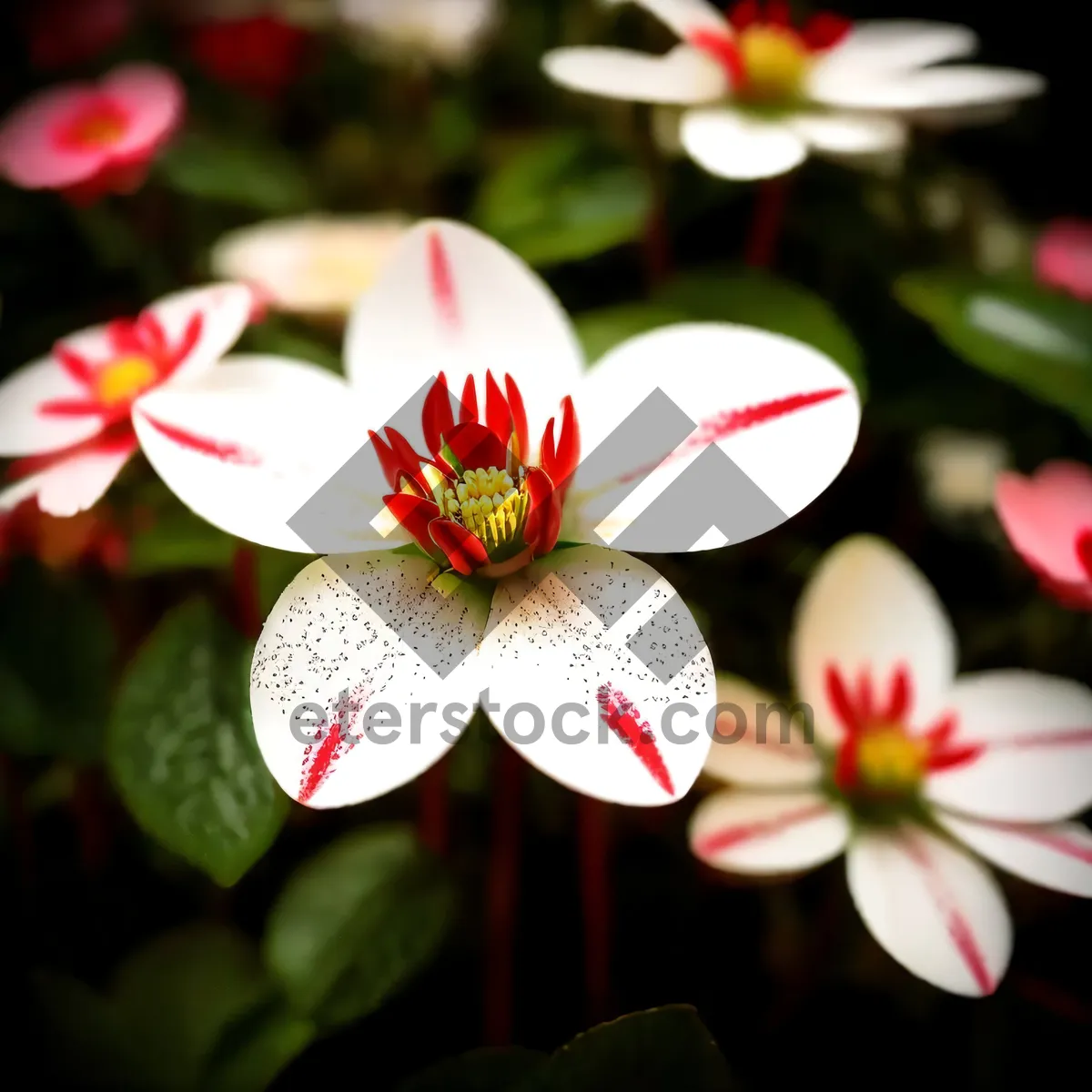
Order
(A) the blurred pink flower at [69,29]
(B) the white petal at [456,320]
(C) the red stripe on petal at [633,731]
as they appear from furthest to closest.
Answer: (A) the blurred pink flower at [69,29] < (B) the white petal at [456,320] < (C) the red stripe on petal at [633,731]

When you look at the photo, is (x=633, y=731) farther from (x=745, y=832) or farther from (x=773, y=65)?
(x=773, y=65)

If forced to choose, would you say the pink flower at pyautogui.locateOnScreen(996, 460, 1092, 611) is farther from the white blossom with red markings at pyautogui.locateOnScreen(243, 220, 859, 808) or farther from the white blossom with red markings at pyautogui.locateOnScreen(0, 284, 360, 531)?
the white blossom with red markings at pyautogui.locateOnScreen(0, 284, 360, 531)

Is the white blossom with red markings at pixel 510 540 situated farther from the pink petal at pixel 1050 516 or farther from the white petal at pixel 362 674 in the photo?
the pink petal at pixel 1050 516

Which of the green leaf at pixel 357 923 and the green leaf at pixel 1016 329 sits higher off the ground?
the green leaf at pixel 1016 329

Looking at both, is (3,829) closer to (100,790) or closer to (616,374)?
(100,790)

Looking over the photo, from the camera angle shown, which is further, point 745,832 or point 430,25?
point 430,25

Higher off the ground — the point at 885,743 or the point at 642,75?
the point at 642,75

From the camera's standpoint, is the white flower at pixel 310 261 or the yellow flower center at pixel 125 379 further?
the white flower at pixel 310 261

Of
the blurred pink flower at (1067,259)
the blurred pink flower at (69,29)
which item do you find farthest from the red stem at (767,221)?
the blurred pink flower at (69,29)

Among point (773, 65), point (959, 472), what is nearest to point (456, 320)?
point (773, 65)
